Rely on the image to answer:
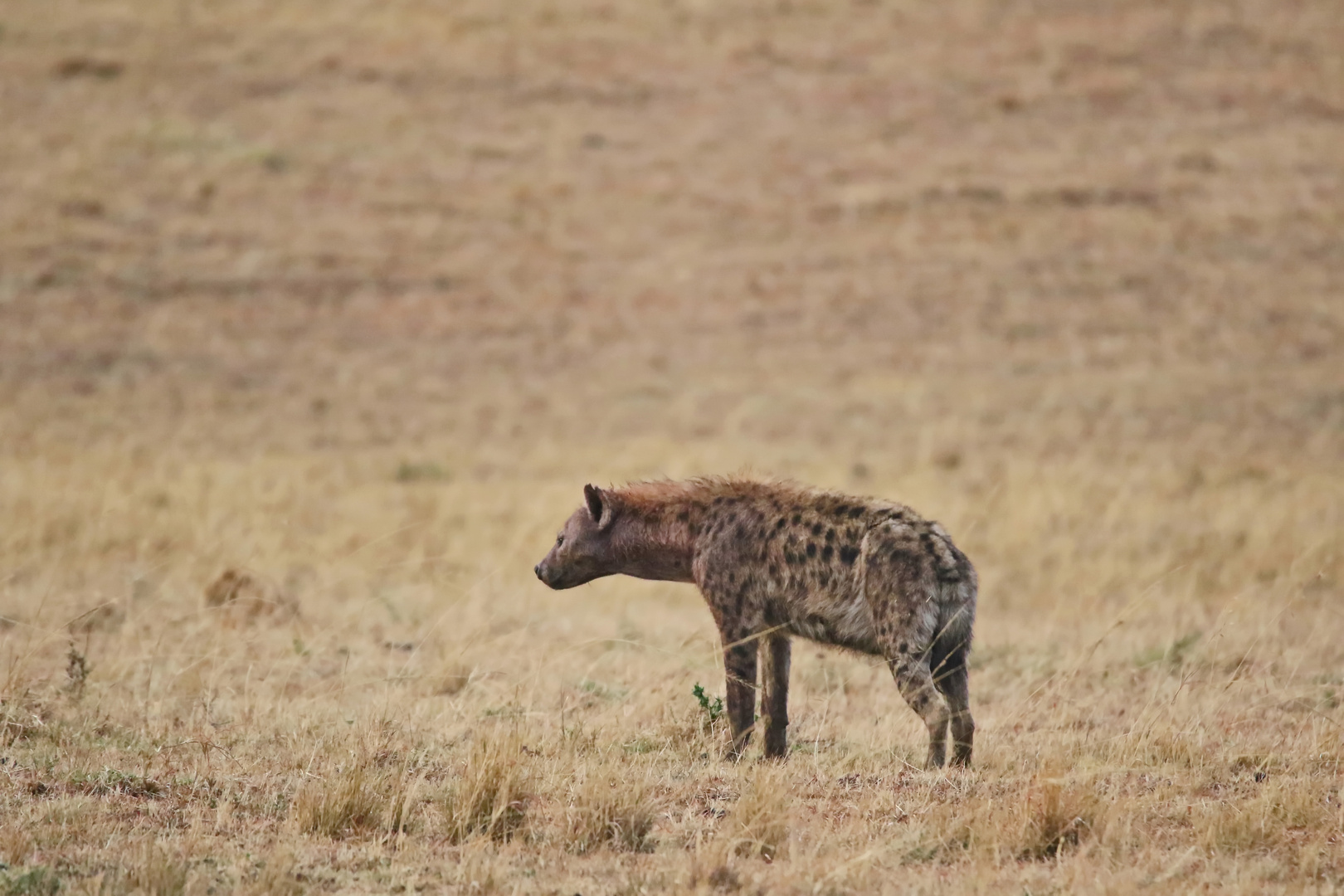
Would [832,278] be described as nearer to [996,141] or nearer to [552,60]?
[996,141]

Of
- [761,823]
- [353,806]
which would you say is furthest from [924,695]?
[353,806]

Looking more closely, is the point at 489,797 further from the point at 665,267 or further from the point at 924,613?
the point at 665,267

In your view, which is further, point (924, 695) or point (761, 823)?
point (924, 695)

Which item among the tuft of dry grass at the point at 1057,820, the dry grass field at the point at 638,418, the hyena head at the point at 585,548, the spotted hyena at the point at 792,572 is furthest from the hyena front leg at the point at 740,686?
the tuft of dry grass at the point at 1057,820

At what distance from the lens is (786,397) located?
25734 millimetres

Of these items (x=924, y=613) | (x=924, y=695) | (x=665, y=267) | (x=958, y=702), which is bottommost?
(x=958, y=702)

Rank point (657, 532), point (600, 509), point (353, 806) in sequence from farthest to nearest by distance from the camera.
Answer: point (600, 509) < point (657, 532) < point (353, 806)

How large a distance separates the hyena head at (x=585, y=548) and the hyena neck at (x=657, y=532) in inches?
2.8

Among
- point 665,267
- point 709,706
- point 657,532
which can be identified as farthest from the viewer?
point 665,267

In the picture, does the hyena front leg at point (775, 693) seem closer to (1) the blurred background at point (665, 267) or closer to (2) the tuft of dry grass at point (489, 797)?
(2) the tuft of dry grass at point (489, 797)

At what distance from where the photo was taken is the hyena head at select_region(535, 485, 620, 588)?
8.69 metres

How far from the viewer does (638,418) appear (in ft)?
81.1

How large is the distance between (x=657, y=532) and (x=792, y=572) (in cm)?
108

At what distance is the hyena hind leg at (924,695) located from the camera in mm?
7148
